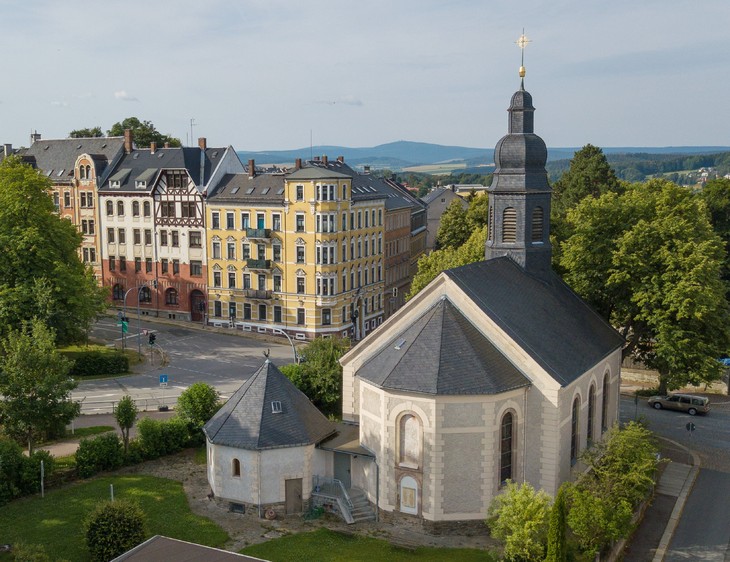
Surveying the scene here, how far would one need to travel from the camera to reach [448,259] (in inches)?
2395

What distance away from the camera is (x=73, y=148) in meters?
88.4

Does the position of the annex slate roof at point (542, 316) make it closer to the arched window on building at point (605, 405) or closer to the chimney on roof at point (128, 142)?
the arched window on building at point (605, 405)

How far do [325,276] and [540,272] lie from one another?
31929mm

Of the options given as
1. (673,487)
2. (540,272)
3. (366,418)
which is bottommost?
(673,487)

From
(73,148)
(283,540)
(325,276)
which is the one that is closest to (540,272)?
(283,540)

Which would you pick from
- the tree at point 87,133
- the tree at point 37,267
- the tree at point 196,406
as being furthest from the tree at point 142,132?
the tree at point 196,406

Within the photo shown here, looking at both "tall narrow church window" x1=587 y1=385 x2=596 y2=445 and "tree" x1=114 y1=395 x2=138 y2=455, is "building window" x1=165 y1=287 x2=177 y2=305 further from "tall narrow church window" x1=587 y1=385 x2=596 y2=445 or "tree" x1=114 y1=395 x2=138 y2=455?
"tall narrow church window" x1=587 y1=385 x2=596 y2=445

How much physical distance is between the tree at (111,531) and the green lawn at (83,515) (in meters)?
1.13

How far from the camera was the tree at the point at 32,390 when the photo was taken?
38.7 m

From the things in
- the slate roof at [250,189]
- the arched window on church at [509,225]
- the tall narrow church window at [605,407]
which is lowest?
the tall narrow church window at [605,407]

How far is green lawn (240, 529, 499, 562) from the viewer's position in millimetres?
30344

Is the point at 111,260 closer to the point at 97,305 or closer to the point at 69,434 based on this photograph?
the point at 97,305

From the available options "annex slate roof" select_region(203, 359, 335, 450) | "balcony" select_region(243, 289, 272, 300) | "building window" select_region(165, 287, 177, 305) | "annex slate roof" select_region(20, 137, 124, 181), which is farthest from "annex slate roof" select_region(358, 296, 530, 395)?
"annex slate roof" select_region(20, 137, 124, 181)

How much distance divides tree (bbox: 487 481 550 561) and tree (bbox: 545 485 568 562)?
3.83 feet
